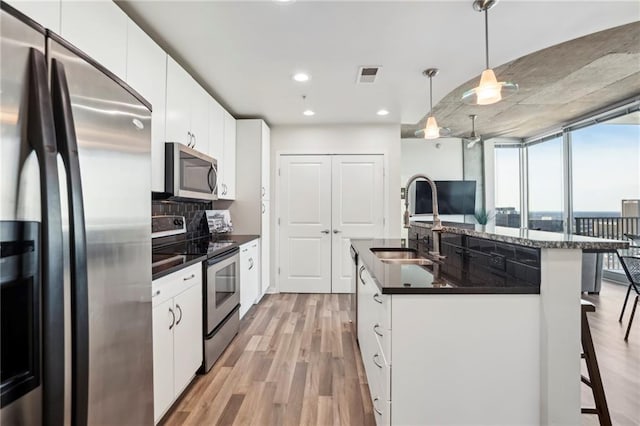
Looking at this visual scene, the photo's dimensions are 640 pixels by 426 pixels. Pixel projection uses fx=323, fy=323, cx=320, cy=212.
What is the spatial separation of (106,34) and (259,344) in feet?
8.27

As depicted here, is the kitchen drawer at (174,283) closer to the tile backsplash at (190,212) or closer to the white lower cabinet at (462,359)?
the tile backsplash at (190,212)

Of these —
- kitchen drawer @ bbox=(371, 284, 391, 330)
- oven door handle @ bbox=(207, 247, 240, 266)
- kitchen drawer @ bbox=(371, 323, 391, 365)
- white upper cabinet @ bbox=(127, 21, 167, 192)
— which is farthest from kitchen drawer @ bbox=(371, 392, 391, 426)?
white upper cabinet @ bbox=(127, 21, 167, 192)

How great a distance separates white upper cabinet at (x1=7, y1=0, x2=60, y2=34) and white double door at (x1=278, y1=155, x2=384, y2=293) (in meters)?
3.46

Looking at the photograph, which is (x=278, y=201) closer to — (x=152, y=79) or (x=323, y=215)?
(x=323, y=215)

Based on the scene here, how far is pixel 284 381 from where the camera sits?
229 centimetres

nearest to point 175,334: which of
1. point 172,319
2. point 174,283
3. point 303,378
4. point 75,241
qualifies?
point 172,319

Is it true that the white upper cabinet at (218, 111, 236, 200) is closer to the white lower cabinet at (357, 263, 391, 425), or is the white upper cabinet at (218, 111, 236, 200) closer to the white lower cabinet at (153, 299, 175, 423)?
the white lower cabinet at (153, 299, 175, 423)

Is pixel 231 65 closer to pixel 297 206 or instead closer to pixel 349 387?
pixel 297 206

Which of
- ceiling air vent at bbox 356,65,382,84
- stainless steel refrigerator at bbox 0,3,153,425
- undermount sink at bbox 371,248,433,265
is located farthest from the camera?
ceiling air vent at bbox 356,65,382,84

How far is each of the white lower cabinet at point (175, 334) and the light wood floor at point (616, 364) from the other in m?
2.34

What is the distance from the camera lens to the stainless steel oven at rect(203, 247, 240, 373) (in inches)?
92.9

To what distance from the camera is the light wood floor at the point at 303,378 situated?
1905 mm

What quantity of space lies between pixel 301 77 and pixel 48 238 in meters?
2.70

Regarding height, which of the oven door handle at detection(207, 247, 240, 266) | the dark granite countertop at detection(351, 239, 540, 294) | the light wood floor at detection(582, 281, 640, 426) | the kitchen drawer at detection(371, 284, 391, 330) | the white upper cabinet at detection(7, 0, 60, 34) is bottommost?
the light wood floor at detection(582, 281, 640, 426)
